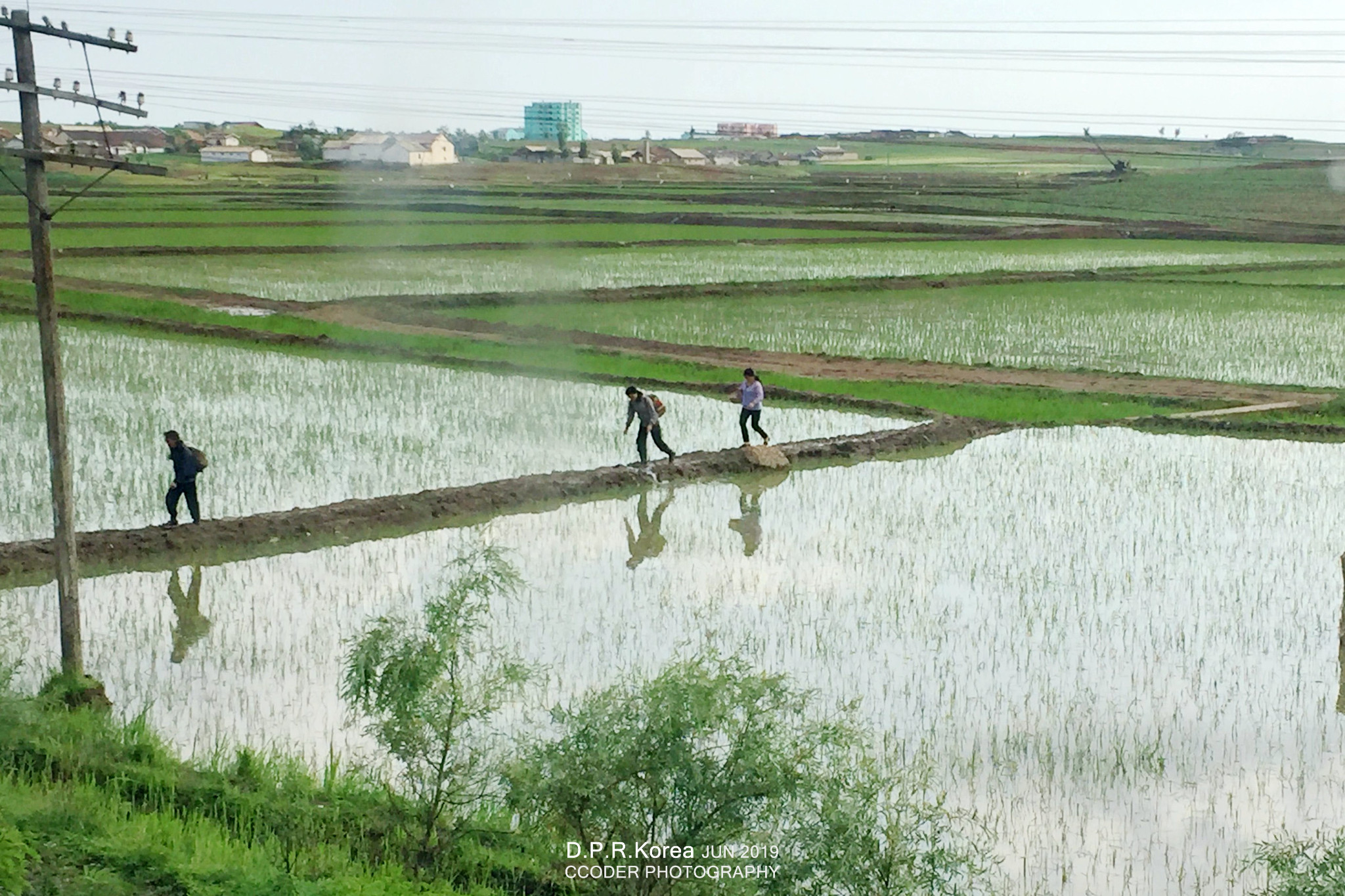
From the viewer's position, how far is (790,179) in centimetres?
6412

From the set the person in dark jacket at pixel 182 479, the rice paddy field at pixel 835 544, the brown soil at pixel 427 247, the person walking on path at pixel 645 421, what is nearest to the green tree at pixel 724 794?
the rice paddy field at pixel 835 544

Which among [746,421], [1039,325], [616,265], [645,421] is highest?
[616,265]

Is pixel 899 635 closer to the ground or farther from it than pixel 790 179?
closer to the ground

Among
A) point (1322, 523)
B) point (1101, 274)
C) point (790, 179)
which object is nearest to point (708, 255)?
point (1101, 274)

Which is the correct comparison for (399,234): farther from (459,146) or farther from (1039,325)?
(459,146)

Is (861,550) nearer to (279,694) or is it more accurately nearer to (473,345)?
(279,694)

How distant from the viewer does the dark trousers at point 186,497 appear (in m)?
11.2

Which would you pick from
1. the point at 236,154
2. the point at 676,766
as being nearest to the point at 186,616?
the point at 676,766

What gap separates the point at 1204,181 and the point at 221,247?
36.9 metres

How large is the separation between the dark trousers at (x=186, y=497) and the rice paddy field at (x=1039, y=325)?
37.7 ft

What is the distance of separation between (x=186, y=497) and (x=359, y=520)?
1.35 meters

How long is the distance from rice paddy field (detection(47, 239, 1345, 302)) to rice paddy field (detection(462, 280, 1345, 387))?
7.06 ft

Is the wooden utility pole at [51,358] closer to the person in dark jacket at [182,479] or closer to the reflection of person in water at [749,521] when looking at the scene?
the person in dark jacket at [182,479]

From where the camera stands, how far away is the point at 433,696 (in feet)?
19.5
